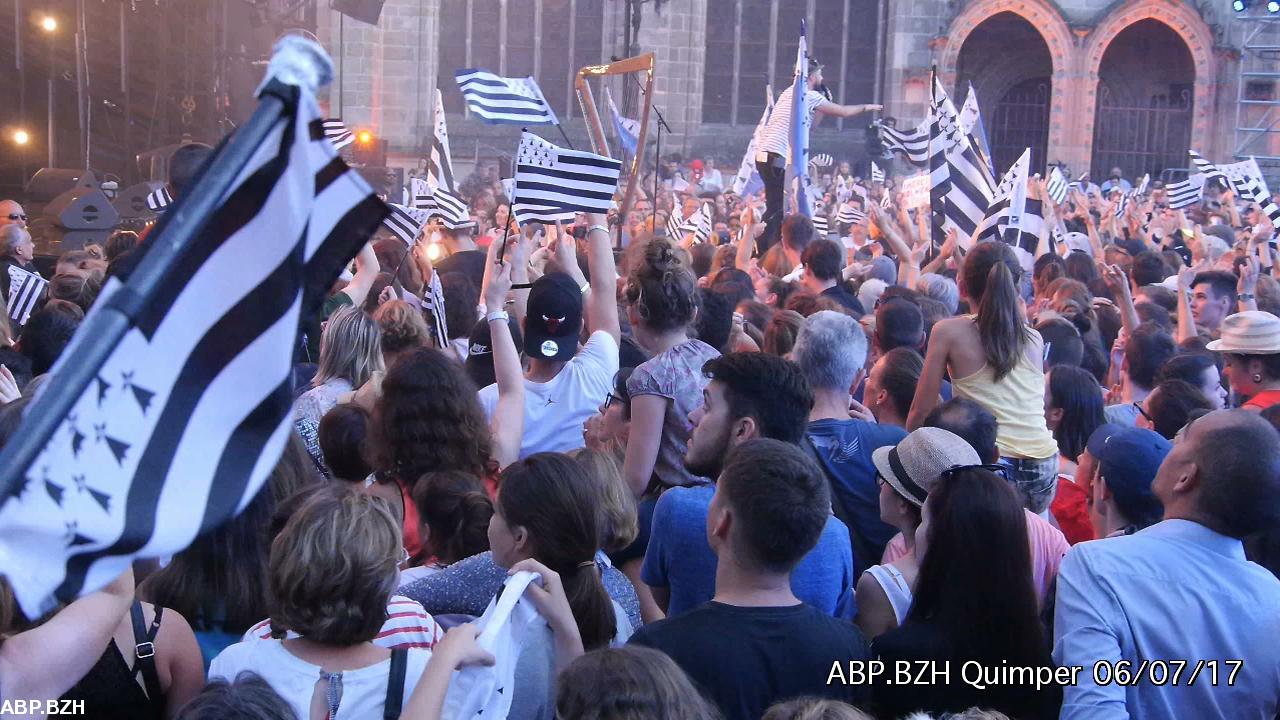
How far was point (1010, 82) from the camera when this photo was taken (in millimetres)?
29922

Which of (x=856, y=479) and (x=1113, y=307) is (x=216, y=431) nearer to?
(x=856, y=479)

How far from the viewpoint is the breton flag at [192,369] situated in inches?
71.7

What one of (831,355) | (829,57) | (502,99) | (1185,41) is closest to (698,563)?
(831,355)

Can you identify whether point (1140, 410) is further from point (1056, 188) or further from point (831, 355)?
point (1056, 188)

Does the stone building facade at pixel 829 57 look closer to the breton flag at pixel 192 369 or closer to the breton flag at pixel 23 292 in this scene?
the breton flag at pixel 23 292

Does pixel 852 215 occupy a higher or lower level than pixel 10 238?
higher

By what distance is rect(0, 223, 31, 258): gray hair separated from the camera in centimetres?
882

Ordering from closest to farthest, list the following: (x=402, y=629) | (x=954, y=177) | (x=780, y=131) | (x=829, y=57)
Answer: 1. (x=402, y=629)
2. (x=954, y=177)
3. (x=780, y=131)
4. (x=829, y=57)

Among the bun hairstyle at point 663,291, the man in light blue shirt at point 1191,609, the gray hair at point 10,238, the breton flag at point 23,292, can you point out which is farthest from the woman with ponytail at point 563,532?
the gray hair at point 10,238

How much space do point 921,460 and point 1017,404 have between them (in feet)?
6.51

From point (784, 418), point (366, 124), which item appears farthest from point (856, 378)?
point (366, 124)

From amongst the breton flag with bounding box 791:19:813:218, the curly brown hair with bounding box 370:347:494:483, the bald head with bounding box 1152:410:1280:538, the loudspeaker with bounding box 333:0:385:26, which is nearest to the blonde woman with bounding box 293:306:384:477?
the curly brown hair with bounding box 370:347:494:483

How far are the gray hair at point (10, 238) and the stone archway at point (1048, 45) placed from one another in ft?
71.0

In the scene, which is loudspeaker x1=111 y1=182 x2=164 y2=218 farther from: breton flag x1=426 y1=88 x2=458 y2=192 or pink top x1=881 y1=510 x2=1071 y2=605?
pink top x1=881 y1=510 x2=1071 y2=605
